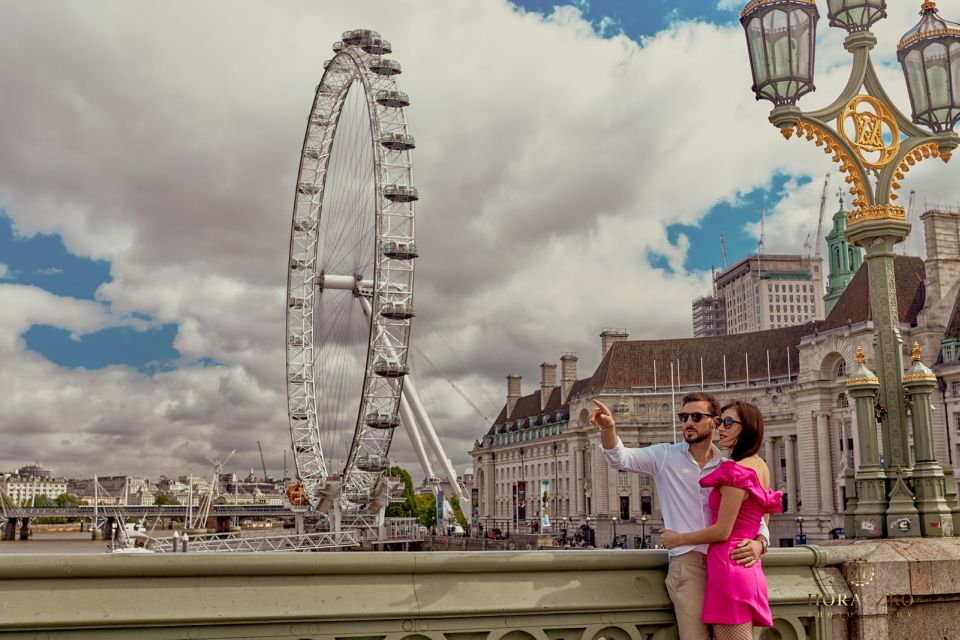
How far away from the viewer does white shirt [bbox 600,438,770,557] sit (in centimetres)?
555

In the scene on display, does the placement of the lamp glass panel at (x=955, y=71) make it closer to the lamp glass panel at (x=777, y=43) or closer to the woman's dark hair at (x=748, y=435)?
the lamp glass panel at (x=777, y=43)

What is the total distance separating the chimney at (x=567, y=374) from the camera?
13750 cm

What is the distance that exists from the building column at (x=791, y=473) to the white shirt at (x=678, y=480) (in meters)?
95.5

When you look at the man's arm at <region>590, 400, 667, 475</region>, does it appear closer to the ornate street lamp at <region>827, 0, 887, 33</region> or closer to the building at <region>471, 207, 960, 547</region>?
the ornate street lamp at <region>827, 0, 887, 33</region>

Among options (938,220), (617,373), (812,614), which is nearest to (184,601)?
(812,614)

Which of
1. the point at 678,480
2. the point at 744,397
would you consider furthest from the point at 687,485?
the point at 744,397

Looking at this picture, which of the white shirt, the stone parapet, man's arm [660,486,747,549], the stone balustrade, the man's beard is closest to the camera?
the stone balustrade

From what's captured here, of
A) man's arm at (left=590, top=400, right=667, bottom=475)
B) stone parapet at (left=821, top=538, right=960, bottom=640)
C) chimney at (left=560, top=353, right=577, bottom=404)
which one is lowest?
stone parapet at (left=821, top=538, right=960, bottom=640)

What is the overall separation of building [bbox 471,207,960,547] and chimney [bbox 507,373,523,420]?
0.18 m

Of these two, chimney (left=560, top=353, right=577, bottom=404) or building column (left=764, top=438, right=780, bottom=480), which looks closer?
building column (left=764, top=438, right=780, bottom=480)

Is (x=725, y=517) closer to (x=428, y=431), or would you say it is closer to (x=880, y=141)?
(x=880, y=141)

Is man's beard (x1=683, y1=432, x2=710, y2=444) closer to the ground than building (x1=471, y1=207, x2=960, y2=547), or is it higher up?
closer to the ground

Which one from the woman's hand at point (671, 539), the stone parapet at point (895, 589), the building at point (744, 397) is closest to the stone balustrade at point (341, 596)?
the woman's hand at point (671, 539)

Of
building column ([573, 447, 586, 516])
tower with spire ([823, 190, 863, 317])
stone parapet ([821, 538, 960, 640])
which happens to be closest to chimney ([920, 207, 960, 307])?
tower with spire ([823, 190, 863, 317])
